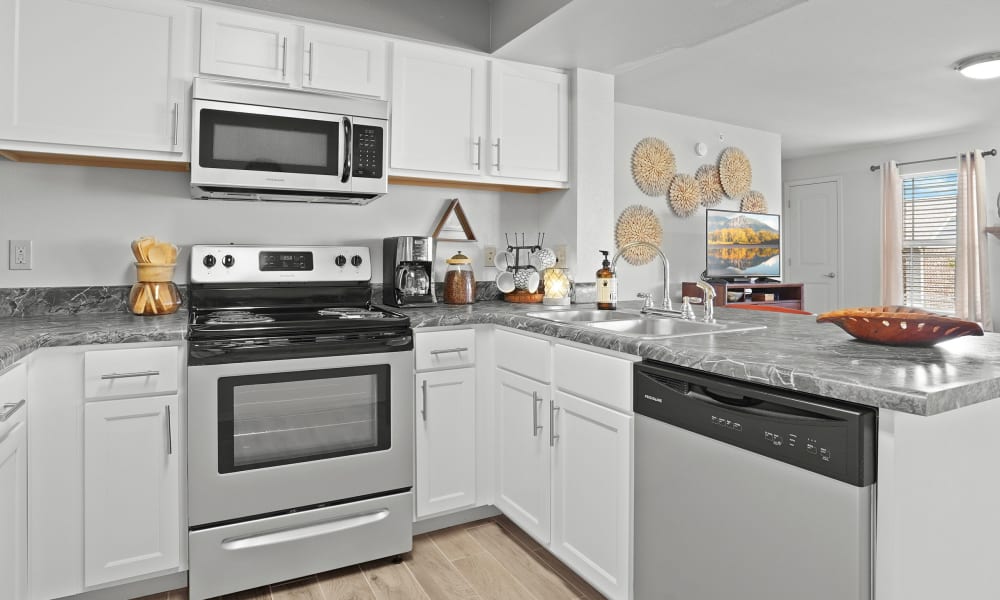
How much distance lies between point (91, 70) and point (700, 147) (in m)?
4.53

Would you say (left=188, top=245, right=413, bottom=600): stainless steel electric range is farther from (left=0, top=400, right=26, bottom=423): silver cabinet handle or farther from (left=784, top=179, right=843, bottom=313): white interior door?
(left=784, top=179, right=843, bottom=313): white interior door

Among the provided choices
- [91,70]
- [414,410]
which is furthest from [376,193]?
[91,70]

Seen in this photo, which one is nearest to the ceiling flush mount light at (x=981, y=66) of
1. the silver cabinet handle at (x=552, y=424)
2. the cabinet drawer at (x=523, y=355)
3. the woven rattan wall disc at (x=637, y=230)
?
the woven rattan wall disc at (x=637, y=230)

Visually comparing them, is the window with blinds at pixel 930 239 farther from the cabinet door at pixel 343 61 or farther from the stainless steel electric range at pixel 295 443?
the stainless steel electric range at pixel 295 443

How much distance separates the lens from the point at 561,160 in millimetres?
3105

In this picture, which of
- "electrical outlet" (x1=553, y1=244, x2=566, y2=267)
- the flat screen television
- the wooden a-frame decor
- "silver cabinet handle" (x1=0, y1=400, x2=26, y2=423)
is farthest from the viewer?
the flat screen television

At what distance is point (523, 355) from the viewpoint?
2299 mm

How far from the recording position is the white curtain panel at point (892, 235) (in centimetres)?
611

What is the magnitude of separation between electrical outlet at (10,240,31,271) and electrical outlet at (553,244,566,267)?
233 centimetres

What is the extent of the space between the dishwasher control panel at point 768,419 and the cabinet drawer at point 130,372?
1504mm

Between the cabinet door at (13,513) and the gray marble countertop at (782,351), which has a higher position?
the gray marble countertop at (782,351)

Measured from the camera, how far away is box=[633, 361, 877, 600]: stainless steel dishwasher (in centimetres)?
112

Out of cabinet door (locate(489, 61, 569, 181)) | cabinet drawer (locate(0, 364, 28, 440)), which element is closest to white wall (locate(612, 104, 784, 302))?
cabinet door (locate(489, 61, 569, 181))

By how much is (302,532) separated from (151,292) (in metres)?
1.08
